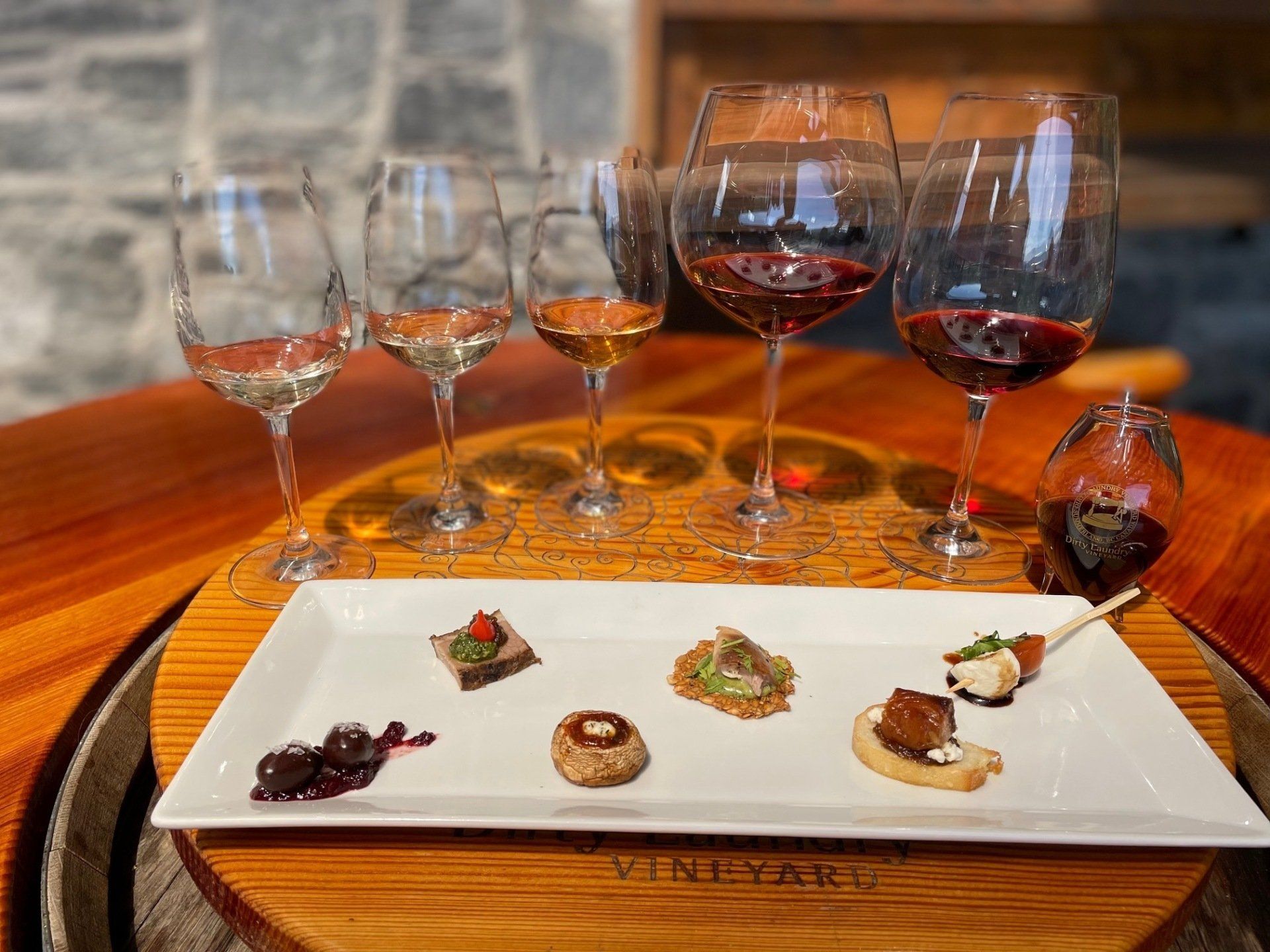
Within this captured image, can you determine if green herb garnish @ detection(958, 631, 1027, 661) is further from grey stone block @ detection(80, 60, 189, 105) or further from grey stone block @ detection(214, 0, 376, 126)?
grey stone block @ detection(80, 60, 189, 105)

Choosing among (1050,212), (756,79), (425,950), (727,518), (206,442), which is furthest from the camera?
(756,79)

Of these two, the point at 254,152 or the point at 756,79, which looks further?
the point at 756,79

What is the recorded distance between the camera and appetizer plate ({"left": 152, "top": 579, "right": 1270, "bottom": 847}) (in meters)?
0.70

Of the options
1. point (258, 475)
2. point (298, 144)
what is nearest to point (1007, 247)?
point (258, 475)

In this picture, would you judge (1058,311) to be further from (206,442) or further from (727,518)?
(206,442)

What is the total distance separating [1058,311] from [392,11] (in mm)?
2157

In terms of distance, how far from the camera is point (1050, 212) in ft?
3.25

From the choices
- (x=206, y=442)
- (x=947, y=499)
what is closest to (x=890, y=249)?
(x=947, y=499)

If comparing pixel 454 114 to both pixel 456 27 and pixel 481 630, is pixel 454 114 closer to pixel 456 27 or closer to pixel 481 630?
pixel 456 27

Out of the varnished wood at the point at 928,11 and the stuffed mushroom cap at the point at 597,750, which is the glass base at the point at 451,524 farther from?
the varnished wood at the point at 928,11

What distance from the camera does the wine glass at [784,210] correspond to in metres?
1.05

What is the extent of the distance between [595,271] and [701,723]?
0.61m

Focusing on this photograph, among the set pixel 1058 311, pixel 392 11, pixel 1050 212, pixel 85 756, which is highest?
pixel 392 11

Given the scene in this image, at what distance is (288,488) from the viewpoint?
1089 mm
